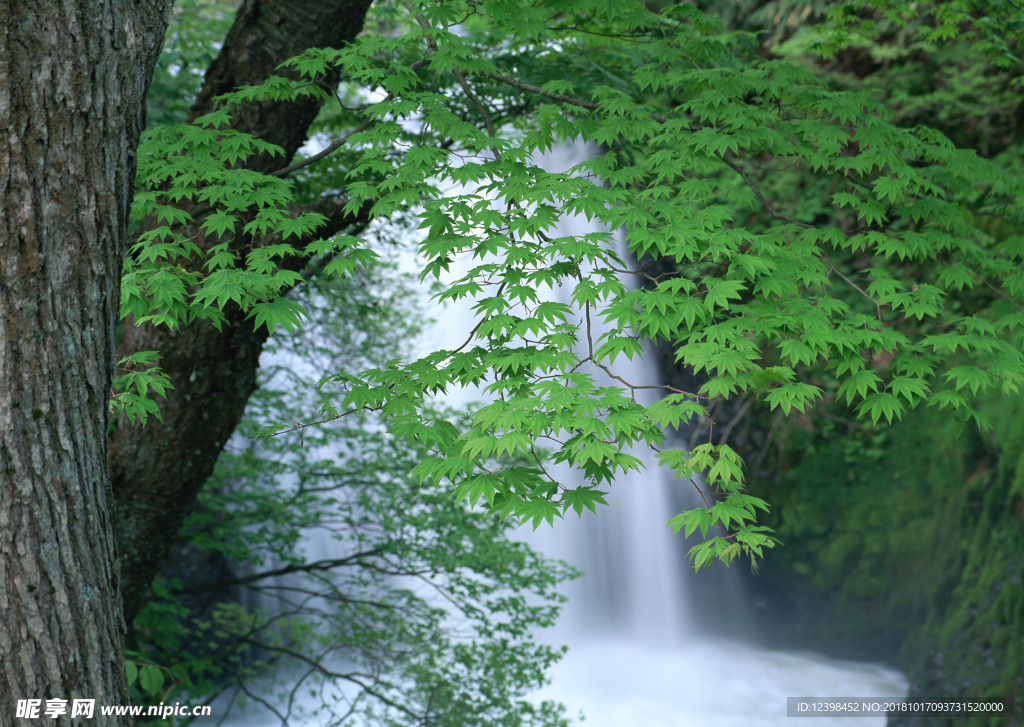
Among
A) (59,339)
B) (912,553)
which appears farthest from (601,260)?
Answer: (912,553)

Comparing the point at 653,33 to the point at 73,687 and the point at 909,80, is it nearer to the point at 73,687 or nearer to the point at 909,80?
the point at 73,687

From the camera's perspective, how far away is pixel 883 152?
317 cm

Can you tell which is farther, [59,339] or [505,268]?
[505,268]

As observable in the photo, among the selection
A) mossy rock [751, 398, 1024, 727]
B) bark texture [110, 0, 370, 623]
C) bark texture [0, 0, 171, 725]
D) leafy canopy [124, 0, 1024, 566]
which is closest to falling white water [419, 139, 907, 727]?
mossy rock [751, 398, 1024, 727]

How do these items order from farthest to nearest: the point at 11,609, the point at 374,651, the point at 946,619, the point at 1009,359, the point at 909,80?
the point at 909,80, the point at 946,619, the point at 374,651, the point at 1009,359, the point at 11,609

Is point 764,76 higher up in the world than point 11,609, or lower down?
higher up

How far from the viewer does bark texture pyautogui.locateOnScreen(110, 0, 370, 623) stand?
3756mm

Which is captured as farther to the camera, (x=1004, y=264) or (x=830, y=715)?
(x=830, y=715)

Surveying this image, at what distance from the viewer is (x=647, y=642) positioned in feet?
34.5

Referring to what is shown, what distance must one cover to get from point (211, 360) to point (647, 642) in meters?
8.62

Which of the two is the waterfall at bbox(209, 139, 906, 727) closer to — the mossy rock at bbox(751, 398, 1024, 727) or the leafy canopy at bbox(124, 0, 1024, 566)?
the mossy rock at bbox(751, 398, 1024, 727)

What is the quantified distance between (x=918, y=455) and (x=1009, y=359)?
7549 millimetres

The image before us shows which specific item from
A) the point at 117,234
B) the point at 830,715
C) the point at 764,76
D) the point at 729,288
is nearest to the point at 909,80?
the point at 764,76

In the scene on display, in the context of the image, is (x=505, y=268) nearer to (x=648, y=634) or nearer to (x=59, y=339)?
(x=59, y=339)
